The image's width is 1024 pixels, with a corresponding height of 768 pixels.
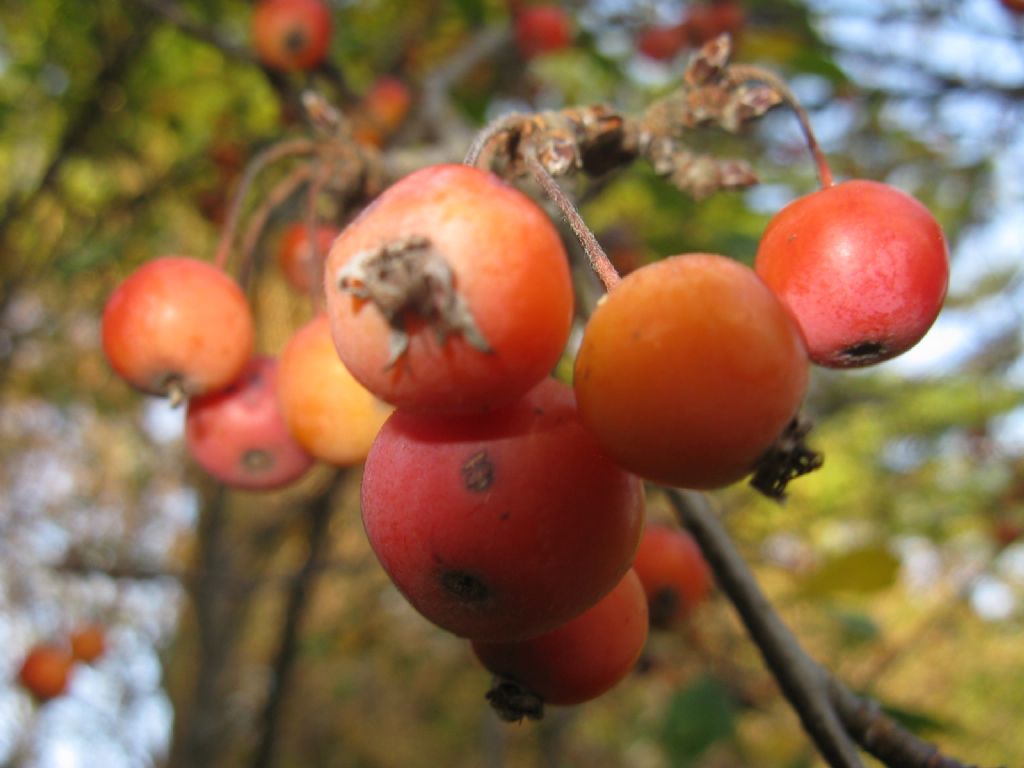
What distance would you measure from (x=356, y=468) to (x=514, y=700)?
802mm

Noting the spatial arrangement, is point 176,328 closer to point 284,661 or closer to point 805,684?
point 805,684

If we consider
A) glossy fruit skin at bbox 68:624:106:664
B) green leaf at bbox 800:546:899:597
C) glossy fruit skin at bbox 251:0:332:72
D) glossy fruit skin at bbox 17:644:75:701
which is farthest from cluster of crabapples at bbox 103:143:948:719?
glossy fruit skin at bbox 68:624:106:664

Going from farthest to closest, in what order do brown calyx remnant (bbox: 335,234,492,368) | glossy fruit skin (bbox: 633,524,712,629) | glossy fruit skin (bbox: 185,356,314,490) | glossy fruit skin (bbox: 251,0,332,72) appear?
glossy fruit skin (bbox: 251,0,332,72), glossy fruit skin (bbox: 633,524,712,629), glossy fruit skin (bbox: 185,356,314,490), brown calyx remnant (bbox: 335,234,492,368)

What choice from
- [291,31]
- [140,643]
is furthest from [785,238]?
[140,643]

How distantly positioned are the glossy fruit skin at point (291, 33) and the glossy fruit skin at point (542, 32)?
3.57 feet

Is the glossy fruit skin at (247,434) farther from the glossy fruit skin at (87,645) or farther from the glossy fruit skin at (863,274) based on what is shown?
the glossy fruit skin at (87,645)

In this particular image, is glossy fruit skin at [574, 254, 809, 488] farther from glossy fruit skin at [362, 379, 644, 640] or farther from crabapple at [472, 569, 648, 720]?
crabapple at [472, 569, 648, 720]

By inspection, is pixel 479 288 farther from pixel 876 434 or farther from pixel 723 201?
pixel 876 434

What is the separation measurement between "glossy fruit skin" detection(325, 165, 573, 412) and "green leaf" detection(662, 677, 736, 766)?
1482 millimetres

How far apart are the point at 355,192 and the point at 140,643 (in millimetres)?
4408

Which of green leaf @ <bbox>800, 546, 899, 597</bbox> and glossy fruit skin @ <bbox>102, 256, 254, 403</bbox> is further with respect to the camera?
green leaf @ <bbox>800, 546, 899, 597</bbox>

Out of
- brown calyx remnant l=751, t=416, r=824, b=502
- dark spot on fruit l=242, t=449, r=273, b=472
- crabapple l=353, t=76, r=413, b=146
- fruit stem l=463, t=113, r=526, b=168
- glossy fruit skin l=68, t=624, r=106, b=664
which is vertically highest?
fruit stem l=463, t=113, r=526, b=168

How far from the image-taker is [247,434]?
123 centimetres

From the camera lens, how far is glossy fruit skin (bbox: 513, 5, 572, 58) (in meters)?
2.92
